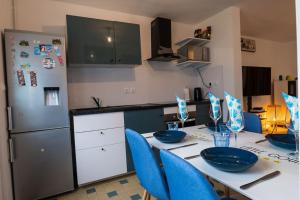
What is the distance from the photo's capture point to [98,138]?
2.21 metres

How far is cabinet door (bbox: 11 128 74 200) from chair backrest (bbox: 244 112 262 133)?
1935mm

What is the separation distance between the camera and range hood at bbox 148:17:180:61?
296 cm

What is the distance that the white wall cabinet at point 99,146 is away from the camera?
6.98 ft

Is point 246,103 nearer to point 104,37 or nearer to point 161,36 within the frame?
point 161,36

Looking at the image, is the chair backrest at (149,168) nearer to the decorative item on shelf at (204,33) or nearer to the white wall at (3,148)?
the white wall at (3,148)

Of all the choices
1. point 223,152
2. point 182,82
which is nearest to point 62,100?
point 223,152

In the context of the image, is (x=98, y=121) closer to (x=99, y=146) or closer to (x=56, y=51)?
(x=99, y=146)

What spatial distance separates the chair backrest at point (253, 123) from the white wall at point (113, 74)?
1708mm

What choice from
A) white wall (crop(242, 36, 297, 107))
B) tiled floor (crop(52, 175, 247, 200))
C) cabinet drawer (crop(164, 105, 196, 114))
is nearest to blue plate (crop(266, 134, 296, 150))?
tiled floor (crop(52, 175, 247, 200))

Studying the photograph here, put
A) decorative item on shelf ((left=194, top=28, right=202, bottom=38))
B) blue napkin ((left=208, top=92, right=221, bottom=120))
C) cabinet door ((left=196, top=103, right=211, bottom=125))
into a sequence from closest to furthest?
blue napkin ((left=208, top=92, right=221, bottom=120)) → cabinet door ((left=196, top=103, right=211, bottom=125)) → decorative item on shelf ((left=194, top=28, right=202, bottom=38))

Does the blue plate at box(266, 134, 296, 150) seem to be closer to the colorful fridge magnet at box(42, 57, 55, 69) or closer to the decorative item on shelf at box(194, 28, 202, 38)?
the colorful fridge magnet at box(42, 57, 55, 69)

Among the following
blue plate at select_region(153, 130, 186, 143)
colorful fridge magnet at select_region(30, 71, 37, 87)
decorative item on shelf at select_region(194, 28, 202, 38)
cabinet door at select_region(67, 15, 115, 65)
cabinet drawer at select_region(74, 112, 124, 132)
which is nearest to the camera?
blue plate at select_region(153, 130, 186, 143)

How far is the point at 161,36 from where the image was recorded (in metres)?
2.99

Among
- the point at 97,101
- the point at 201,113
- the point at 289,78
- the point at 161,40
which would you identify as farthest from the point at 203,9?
the point at 289,78
